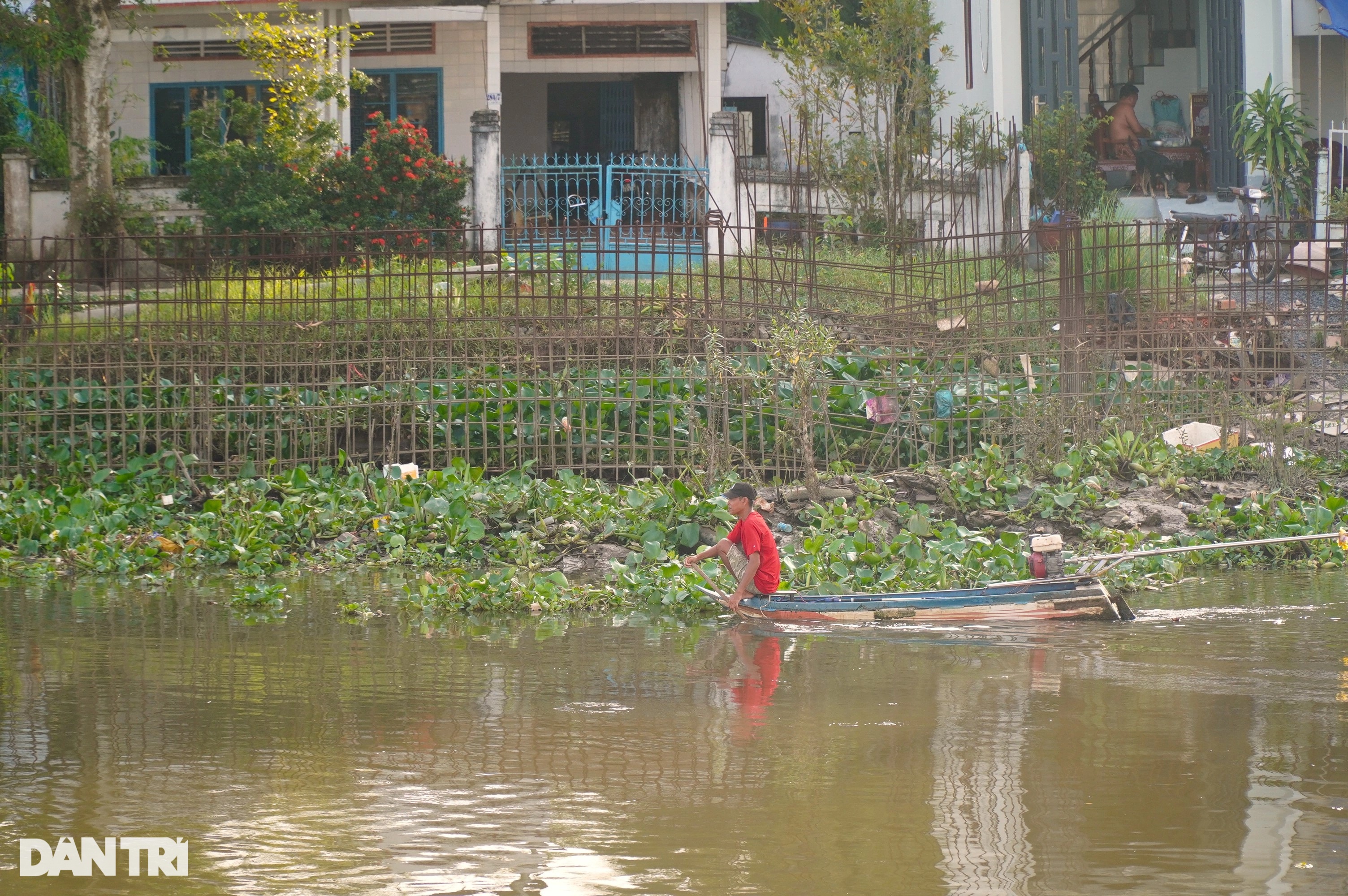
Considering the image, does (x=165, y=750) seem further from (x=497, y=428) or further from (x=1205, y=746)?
(x=497, y=428)

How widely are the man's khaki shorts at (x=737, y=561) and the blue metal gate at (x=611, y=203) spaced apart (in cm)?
443

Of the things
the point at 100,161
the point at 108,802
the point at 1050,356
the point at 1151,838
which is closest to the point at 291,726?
the point at 108,802

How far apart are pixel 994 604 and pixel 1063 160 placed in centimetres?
1420

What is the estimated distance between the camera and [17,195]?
18203mm

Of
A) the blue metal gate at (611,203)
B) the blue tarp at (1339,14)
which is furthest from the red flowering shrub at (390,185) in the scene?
the blue tarp at (1339,14)

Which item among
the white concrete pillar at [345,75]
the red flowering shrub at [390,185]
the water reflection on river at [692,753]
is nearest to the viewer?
the water reflection on river at [692,753]

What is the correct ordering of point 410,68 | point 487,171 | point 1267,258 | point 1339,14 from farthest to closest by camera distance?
point 410,68 → point 1339,14 → point 487,171 → point 1267,258

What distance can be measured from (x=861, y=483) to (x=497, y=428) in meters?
3.34

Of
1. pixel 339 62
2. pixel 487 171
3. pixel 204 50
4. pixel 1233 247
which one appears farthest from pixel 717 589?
pixel 204 50

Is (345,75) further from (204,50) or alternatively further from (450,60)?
(204,50)

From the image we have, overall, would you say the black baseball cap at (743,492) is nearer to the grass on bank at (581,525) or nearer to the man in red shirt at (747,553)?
the man in red shirt at (747,553)

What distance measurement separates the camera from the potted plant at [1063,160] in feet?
69.2

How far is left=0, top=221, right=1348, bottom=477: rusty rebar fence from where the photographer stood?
12.2 m

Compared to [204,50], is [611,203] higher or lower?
lower
